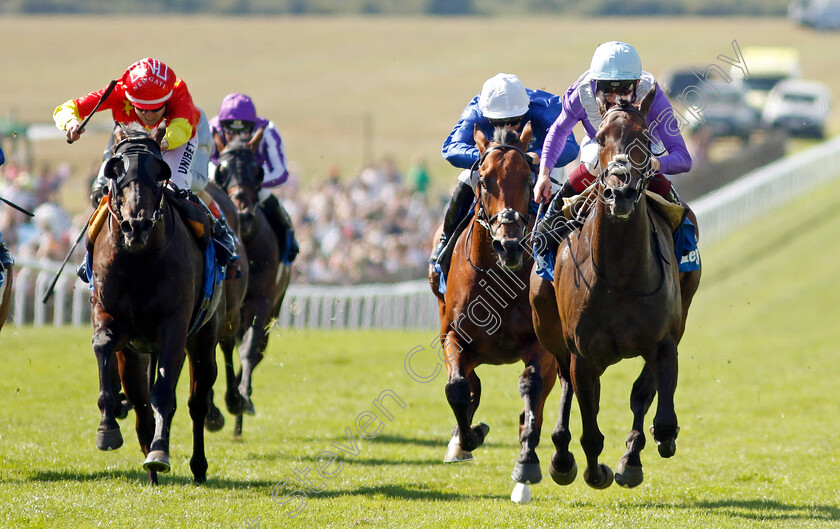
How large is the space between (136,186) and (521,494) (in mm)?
2944

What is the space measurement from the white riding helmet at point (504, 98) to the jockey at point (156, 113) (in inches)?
74.7

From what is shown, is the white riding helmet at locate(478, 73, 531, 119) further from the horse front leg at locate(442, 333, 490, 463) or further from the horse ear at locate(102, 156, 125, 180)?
the horse ear at locate(102, 156, 125, 180)

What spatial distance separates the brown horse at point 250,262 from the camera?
31.2 feet

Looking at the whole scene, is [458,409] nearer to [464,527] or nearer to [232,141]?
[464,527]

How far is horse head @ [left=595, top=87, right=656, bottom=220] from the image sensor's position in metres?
5.82

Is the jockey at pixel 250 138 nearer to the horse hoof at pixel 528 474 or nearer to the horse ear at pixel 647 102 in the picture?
the horse hoof at pixel 528 474

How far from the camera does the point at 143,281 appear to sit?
6762 millimetres

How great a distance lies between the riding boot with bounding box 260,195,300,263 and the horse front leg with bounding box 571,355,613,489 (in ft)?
13.8

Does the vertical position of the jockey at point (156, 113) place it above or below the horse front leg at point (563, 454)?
above

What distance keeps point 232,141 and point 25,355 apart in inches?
174

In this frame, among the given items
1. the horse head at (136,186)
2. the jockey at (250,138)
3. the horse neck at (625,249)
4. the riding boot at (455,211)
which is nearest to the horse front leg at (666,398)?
the horse neck at (625,249)

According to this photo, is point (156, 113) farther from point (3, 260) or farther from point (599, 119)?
point (599, 119)

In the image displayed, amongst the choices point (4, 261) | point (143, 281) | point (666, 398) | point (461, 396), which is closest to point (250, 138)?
point (4, 261)

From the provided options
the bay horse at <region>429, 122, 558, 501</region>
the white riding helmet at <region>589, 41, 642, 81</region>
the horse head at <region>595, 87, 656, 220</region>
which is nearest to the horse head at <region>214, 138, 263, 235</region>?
the bay horse at <region>429, 122, 558, 501</region>
